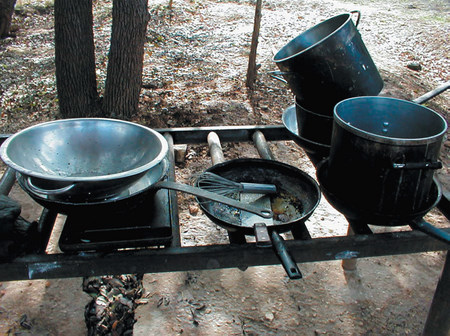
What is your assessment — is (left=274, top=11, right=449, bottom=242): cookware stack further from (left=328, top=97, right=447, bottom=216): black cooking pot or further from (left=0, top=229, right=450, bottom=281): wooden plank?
(left=0, top=229, right=450, bottom=281): wooden plank

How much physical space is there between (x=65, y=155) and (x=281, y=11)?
929 cm

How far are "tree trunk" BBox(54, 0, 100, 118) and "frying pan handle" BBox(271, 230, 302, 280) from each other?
12.6 ft

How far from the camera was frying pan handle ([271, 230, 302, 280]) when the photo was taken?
1.29m

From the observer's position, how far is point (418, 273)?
314 centimetres

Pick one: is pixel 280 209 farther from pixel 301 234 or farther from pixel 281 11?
pixel 281 11

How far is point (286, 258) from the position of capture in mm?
1380

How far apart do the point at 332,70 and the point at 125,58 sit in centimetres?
317

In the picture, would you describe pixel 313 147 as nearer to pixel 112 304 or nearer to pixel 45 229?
pixel 45 229

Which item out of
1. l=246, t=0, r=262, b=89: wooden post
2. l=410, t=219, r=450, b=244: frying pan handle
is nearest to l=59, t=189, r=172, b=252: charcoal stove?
l=410, t=219, r=450, b=244: frying pan handle

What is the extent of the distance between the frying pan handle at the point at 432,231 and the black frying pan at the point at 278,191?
0.40m

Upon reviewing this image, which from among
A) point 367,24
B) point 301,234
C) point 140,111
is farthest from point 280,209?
point 367,24

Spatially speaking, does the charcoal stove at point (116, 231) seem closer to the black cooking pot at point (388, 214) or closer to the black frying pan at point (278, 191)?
the black frying pan at point (278, 191)

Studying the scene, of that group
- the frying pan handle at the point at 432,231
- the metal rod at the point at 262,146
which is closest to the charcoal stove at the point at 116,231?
the metal rod at the point at 262,146

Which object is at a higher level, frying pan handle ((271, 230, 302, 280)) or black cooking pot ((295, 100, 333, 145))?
black cooking pot ((295, 100, 333, 145))
